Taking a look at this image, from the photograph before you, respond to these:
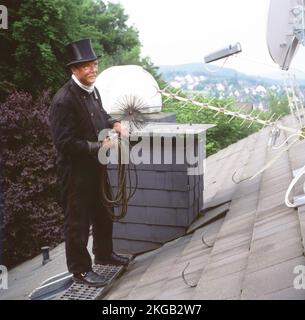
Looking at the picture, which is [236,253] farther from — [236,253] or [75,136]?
Result: [75,136]

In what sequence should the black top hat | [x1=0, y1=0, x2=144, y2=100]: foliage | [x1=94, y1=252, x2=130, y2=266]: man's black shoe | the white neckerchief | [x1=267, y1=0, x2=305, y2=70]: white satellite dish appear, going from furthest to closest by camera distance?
[x1=0, y1=0, x2=144, y2=100]: foliage, [x1=94, y1=252, x2=130, y2=266]: man's black shoe, the white neckerchief, the black top hat, [x1=267, y1=0, x2=305, y2=70]: white satellite dish

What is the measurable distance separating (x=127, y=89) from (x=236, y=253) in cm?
98

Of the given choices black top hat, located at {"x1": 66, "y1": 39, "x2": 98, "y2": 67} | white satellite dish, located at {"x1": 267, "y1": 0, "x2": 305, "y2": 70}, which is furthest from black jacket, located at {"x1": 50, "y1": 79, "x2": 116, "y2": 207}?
white satellite dish, located at {"x1": 267, "y1": 0, "x2": 305, "y2": 70}

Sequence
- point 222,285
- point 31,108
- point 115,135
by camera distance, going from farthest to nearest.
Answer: point 31,108
point 115,135
point 222,285

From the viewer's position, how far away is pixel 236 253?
1777 millimetres

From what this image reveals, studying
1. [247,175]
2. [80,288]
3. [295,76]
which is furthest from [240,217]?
[247,175]

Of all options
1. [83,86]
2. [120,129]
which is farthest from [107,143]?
[83,86]

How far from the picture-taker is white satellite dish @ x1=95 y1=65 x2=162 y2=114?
226 cm

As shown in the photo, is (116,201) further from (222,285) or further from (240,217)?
(222,285)

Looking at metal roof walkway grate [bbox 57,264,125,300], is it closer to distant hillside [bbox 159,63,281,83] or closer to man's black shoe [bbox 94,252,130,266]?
man's black shoe [bbox 94,252,130,266]

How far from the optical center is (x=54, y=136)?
202 cm

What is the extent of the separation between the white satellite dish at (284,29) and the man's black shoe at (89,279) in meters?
1.31

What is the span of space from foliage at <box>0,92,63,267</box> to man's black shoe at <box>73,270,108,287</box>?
657cm
